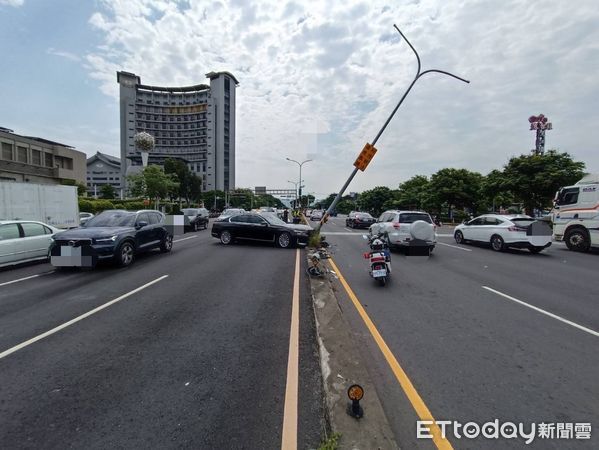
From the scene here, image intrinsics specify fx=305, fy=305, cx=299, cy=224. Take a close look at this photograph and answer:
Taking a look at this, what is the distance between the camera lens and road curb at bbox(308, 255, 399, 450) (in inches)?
91.7

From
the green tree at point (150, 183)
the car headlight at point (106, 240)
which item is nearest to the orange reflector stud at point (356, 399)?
the car headlight at point (106, 240)

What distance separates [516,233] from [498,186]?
17832 mm

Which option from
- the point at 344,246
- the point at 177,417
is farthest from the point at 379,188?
the point at 177,417

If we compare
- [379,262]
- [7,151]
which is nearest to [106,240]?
[379,262]

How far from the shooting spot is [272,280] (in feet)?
25.0

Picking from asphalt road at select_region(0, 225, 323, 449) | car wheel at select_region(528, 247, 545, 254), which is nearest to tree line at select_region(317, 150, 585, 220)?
car wheel at select_region(528, 247, 545, 254)

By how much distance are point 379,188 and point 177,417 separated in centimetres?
7496

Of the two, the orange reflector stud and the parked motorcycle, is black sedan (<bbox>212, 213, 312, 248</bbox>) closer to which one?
the parked motorcycle

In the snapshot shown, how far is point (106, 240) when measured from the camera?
8.49m

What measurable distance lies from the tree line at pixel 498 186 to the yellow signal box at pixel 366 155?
1970cm

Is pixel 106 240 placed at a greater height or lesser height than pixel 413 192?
lesser

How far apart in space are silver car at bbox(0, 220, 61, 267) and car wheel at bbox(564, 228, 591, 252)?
20847 millimetres

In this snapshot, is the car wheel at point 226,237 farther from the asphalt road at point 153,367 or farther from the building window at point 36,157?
the building window at point 36,157

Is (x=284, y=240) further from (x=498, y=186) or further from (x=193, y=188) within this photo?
(x=193, y=188)
